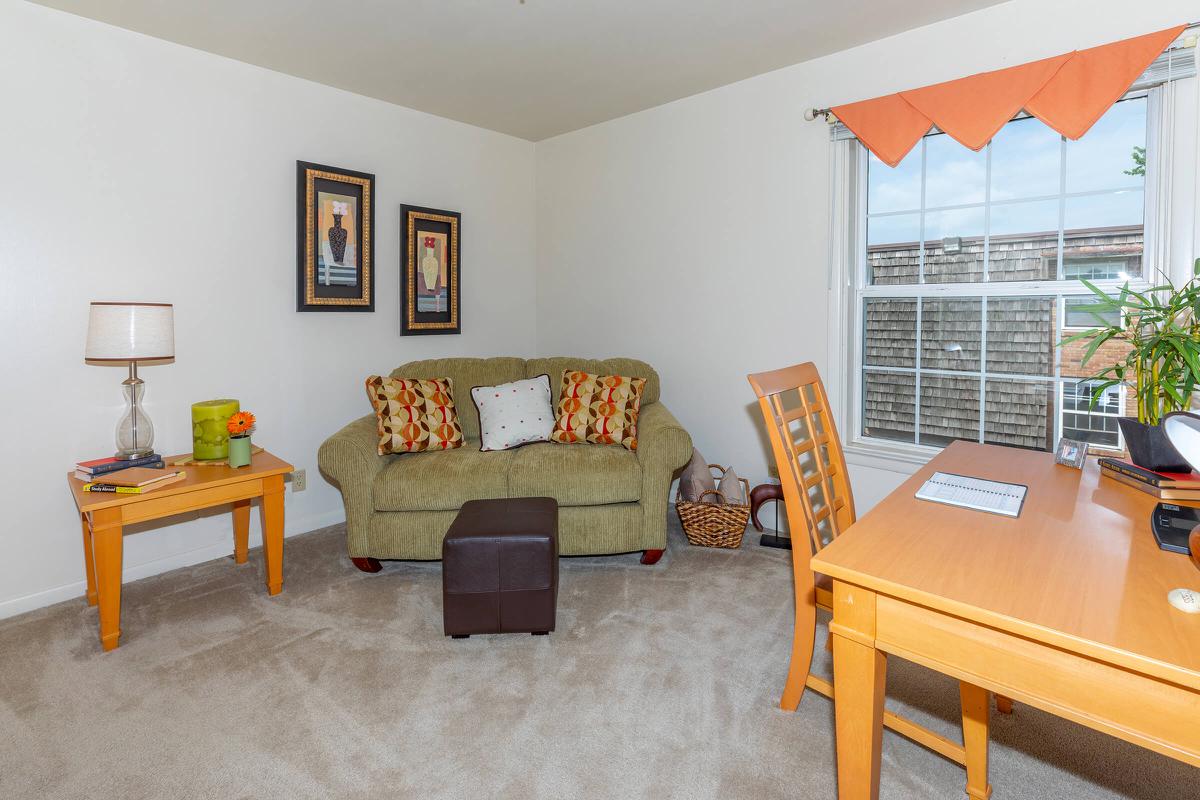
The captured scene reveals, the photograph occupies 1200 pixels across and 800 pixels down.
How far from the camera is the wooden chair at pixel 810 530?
1.56 meters

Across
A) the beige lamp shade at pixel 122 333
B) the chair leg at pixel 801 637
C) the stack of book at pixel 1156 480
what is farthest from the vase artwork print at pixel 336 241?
the stack of book at pixel 1156 480

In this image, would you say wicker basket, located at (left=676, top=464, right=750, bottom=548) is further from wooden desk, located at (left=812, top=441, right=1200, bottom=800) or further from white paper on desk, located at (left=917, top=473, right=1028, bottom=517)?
wooden desk, located at (left=812, top=441, right=1200, bottom=800)

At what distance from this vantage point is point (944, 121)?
9.22ft

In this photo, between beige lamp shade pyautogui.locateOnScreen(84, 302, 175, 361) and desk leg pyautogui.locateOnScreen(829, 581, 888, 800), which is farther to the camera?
beige lamp shade pyautogui.locateOnScreen(84, 302, 175, 361)

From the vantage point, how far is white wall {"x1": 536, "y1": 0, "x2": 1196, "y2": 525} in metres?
2.85

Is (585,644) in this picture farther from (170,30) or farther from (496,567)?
(170,30)

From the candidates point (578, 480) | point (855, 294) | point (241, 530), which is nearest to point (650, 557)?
point (578, 480)

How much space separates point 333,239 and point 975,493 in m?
3.27

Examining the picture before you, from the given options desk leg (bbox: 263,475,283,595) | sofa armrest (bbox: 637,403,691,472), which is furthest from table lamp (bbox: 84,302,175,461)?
sofa armrest (bbox: 637,403,691,472)

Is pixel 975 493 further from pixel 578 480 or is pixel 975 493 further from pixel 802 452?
pixel 578 480

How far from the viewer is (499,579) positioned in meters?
2.39

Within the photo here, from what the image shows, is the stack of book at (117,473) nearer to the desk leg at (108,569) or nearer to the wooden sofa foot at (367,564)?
the desk leg at (108,569)

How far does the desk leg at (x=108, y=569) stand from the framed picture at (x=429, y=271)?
191cm

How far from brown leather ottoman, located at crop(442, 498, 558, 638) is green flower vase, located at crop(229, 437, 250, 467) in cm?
111
